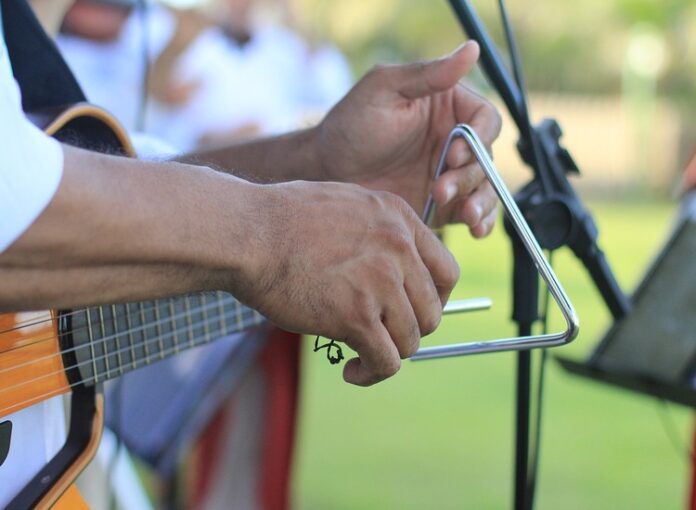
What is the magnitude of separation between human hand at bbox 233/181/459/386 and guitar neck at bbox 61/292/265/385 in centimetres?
23

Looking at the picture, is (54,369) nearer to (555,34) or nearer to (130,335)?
(130,335)

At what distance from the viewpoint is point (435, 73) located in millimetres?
1358

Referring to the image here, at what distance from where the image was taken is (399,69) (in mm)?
1418

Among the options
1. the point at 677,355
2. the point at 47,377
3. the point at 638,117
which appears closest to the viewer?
the point at 47,377

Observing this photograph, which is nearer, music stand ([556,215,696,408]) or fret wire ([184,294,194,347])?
fret wire ([184,294,194,347])

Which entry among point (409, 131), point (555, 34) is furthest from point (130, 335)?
point (555, 34)

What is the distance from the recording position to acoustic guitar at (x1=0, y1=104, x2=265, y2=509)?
1188mm

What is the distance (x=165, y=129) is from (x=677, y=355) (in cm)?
231

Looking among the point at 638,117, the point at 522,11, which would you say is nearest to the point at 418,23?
the point at 522,11

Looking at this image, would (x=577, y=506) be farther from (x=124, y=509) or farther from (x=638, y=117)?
(x=638, y=117)

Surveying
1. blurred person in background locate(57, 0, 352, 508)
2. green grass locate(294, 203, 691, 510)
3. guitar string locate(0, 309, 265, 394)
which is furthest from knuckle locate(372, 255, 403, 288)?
green grass locate(294, 203, 691, 510)

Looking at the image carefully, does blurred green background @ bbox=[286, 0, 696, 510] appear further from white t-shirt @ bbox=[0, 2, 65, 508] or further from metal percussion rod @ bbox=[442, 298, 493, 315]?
white t-shirt @ bbox=[0, 2, 65, 508]

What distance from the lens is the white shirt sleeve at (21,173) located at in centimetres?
86

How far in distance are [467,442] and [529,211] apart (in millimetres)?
3017
